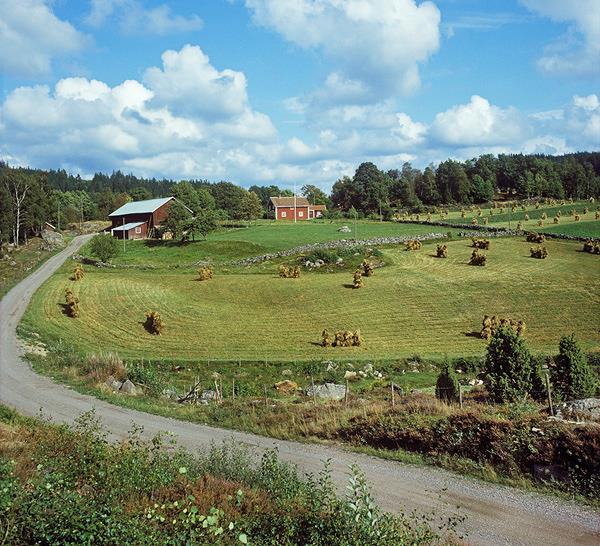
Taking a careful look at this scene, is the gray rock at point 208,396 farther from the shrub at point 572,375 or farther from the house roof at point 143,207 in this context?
the house roof at point 143,207

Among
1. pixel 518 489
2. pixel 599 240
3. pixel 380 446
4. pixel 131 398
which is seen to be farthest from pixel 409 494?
pixel 599 240

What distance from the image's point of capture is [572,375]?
22984mm

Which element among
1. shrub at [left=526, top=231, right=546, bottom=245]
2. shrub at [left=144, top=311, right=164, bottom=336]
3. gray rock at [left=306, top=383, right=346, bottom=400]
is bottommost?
gray rock at [left=306, top=383, right=346, bottom=400]

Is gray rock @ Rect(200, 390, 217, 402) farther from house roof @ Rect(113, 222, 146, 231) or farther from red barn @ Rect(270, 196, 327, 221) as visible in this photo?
red barn @ Rect(270, 196, 327, 221)

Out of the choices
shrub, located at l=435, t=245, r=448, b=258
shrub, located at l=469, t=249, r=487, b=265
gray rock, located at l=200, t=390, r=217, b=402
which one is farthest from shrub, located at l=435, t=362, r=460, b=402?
shrub, located at l=435, t=245, r=448, b=258

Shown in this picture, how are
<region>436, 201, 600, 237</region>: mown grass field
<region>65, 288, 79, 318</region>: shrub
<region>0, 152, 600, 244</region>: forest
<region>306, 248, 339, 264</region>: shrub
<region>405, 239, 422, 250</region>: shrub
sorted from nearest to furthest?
<region>65, 288, 79, 318</region>: shrub
<region>306, 248, 339, 264</region>: shrub
<region>405, 239, 422, 250</region>: shrub
<region>436, 201, 600, 237</region>: mown grass field
<region>0, 152, 600, 244</region>: forest

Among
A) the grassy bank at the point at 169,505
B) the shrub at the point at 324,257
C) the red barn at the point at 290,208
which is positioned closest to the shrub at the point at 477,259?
the shrub at the point at 324,257

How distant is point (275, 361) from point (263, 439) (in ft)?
54.9

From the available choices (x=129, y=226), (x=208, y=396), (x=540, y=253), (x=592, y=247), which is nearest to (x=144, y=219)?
(x=129, y=226)

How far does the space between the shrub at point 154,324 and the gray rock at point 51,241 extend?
59147 millimetres

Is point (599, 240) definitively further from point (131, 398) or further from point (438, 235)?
point (131, 398)

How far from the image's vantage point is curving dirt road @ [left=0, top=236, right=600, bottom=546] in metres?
10.7

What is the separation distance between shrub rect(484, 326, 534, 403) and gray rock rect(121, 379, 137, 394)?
15.4m

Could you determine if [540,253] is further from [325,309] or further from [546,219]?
[546,219]
